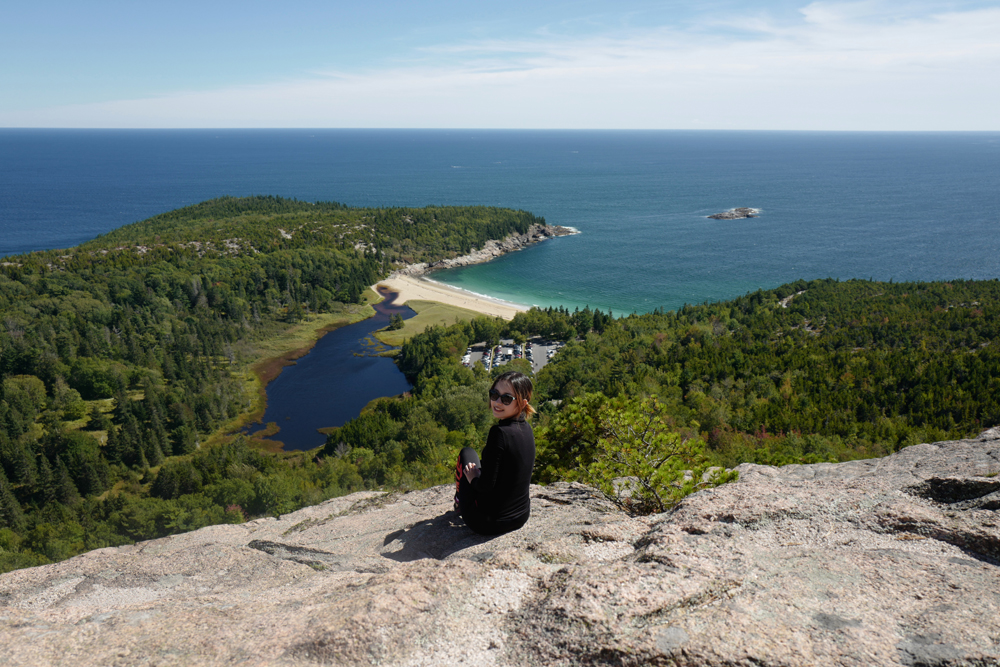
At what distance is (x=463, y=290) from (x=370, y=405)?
62261 mm

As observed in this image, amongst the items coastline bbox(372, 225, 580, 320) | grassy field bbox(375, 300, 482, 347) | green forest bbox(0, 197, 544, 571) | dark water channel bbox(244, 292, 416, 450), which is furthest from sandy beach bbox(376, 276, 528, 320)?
dark water channel bbox(244, 292, 416, 450)

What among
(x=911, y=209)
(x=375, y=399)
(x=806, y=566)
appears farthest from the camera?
(x=911, y=209)

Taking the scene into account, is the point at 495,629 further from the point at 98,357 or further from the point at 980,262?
the point at 980,262

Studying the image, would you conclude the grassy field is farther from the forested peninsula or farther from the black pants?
the black pants

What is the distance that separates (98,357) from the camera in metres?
78.8

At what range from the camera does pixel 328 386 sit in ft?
267

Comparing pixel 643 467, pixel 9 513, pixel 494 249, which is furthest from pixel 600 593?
pixel 494 249

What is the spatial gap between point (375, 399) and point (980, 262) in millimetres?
136349

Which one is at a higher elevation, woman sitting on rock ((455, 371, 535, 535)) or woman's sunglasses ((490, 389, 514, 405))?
woman's sunglasses ((490, 389, 514, 405))

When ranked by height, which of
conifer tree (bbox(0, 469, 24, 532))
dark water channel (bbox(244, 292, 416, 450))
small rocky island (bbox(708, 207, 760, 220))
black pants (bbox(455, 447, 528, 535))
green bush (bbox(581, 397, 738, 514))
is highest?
black pants (bbox(455, 447, 528, 535))

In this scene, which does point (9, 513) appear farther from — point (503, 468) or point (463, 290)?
point (463, 290)

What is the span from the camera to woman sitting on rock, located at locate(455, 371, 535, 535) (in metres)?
7.82

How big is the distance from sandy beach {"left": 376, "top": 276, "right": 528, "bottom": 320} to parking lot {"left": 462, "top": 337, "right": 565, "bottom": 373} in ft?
48.7

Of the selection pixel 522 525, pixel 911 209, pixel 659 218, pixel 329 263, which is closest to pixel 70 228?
pixel 329 263
